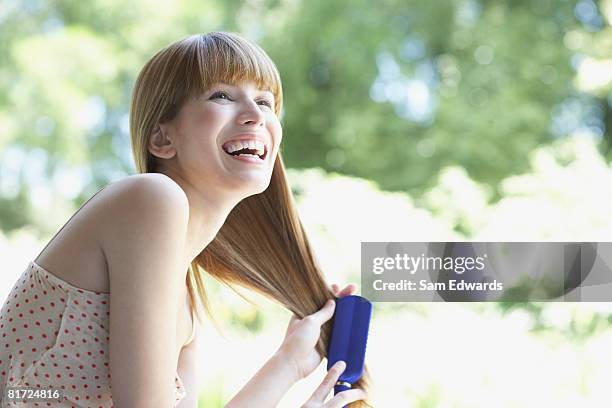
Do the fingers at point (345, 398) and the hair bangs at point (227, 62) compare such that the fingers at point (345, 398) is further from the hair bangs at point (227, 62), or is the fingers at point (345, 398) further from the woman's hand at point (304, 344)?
the hair bangs at point (227, 62)

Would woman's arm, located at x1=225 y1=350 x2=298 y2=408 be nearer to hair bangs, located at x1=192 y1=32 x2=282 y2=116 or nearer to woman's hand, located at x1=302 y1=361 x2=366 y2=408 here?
woman's hand, located at x1=302 y1=361 x2=366 y2=408

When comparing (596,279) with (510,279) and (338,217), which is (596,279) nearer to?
(510,279)

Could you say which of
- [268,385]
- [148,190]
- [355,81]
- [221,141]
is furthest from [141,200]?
[355,81]

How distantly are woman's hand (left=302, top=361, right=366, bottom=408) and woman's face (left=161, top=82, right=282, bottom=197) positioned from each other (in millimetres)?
278

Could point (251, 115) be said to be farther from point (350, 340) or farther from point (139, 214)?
point (350, 340)

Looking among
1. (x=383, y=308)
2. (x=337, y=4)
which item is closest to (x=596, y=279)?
(x=383, y=308)

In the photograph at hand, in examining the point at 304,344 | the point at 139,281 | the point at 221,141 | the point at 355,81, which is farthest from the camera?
the point at 355,81

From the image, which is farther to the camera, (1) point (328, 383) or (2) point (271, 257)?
(2) point (271, 257)

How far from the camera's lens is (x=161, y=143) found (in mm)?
953

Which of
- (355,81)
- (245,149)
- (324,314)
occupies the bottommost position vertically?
(324,314)

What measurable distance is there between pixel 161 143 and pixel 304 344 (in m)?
0.33

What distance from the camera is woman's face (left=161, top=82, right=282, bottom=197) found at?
3.05 ft

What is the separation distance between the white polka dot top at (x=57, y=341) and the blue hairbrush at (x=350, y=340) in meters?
0.33

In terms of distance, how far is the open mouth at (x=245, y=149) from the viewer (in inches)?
36.9
